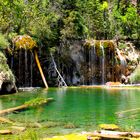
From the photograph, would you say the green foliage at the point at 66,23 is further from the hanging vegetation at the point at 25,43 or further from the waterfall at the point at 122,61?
the waterfall at the point at 122,61

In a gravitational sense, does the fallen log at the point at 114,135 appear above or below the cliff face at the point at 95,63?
below

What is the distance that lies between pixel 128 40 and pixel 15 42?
1601 centimetres

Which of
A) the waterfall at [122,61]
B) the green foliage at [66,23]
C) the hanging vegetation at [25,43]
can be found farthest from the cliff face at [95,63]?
the hanging vegetation at [25,43]

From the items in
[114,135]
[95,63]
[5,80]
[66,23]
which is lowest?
[114,135]

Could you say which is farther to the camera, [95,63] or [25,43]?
[95,63]

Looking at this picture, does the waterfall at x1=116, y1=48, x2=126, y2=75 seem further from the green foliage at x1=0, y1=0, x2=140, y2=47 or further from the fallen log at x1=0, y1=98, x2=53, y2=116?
the fallen log at x1=0, y1=98, x2=53, y2=116

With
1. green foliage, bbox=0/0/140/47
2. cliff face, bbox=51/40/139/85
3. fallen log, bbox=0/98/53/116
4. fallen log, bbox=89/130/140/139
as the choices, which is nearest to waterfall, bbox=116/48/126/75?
cliff face, bbox=51/40/139/85

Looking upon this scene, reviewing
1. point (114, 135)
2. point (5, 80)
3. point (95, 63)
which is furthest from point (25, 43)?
point (114, 135)

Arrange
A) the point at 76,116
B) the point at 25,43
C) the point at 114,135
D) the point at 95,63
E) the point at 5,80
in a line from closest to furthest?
the point at 114,135
the point at 76,116
the point at 5,80
the point at 25,43
the point at 95,63

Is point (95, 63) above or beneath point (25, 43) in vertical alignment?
beneath

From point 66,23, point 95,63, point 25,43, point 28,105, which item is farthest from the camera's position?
point 95,63

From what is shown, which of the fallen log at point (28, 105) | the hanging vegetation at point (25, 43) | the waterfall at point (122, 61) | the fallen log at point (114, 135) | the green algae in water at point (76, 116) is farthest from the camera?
the waterfall at point (122, 61)

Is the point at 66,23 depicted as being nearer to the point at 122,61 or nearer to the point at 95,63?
the point at 95,63

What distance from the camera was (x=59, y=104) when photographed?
25078 mm
